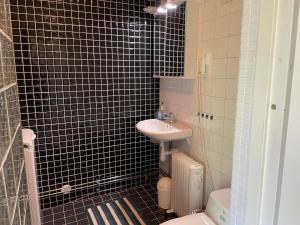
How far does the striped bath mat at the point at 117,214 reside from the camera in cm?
213

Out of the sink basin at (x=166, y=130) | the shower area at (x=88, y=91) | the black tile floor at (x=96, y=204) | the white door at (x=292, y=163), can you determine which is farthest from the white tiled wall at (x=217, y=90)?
the white door at (x=292, y=163)

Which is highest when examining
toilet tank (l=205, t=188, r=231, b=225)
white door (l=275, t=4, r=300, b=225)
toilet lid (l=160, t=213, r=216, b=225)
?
white door (l=275, t=4, r=300, b=225)

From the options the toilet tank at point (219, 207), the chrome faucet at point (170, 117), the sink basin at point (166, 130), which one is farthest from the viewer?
the chrome faucet at point (170, 117)

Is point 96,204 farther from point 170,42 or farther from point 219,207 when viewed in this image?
point 170,42

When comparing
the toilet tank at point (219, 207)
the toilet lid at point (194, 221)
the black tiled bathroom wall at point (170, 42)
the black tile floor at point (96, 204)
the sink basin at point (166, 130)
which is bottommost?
the black tile floor at point (96, 204)

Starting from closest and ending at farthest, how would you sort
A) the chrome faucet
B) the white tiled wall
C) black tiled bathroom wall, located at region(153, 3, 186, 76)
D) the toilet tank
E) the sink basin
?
the toilet tank
the white tiled wall
the sink basin
black tiled bathroom wall, located at region(153, 3, 186, 76)
the chrome faucet

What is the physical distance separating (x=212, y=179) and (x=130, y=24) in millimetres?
1744

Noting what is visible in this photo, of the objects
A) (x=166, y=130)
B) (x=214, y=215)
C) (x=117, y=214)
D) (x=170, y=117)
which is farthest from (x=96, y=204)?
(x=214, y=215)

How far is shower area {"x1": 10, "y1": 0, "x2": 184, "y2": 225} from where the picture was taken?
2.11 metres

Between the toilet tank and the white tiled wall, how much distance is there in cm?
23

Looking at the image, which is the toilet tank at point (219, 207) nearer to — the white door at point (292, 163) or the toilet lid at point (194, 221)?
the toilet lid at point (194, 221)

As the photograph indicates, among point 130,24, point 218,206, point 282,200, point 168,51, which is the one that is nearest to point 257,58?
point 282,200

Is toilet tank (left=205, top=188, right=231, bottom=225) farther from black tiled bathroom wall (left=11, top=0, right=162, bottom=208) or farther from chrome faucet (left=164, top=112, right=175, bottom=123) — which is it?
black tiled bathroom wall (left=11, top=0, right=162, bottom=208)

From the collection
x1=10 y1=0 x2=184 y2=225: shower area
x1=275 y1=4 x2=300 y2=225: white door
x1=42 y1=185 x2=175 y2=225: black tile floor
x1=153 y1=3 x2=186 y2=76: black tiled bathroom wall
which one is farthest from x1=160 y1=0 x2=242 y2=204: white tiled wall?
x1=275 y1=4 x2=300 y2=225: white door
